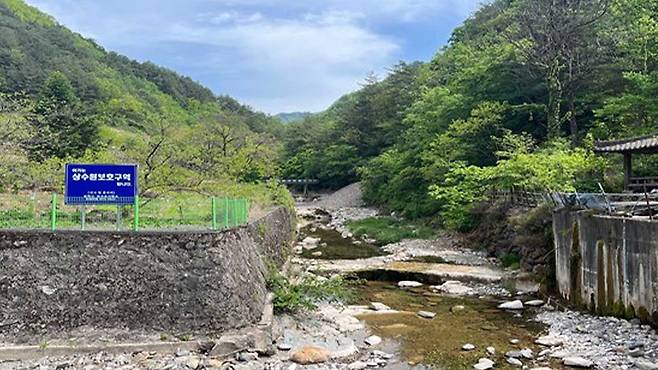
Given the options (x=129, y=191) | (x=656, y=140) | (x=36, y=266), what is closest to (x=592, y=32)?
(x=656, y=140)

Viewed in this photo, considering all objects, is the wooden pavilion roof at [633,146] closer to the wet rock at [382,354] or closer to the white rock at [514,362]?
the white rock at [514,362]

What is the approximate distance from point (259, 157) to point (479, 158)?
15331mm

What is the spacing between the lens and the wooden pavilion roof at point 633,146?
17156mm

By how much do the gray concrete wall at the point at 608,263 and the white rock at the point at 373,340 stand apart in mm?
5885

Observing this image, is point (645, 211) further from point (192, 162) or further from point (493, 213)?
point (192, 162)

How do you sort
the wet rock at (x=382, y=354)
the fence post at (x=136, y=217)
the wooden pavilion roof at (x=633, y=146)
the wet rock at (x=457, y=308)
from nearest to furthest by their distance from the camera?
the wet rock at (x=382, y=354) → the fence post at (x=136, y=217) → the wet rock at (x=457, y=308) → the wooden pavilion roof at (x=633, y=146)

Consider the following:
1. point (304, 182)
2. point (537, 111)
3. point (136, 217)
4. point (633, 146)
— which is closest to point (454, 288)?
point (633, 146)

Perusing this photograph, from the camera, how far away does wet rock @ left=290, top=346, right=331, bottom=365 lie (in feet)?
35.7

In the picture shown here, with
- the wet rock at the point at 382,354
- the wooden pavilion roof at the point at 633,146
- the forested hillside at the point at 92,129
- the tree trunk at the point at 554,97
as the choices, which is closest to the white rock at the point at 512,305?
the wet rock at the point at 382,354

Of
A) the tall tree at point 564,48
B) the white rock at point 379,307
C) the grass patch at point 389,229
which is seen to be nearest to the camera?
the white rock at point 379,307

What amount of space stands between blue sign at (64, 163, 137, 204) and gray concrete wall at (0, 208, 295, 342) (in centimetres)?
75

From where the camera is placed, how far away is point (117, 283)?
11.2 m

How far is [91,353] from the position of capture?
10242mm

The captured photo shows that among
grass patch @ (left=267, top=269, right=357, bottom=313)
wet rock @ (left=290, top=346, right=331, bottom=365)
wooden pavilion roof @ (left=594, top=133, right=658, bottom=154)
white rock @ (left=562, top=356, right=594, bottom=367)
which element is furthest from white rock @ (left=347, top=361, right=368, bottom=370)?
wooden pavilion roof @ (left=594, top=133, right=658, bottom=154)
